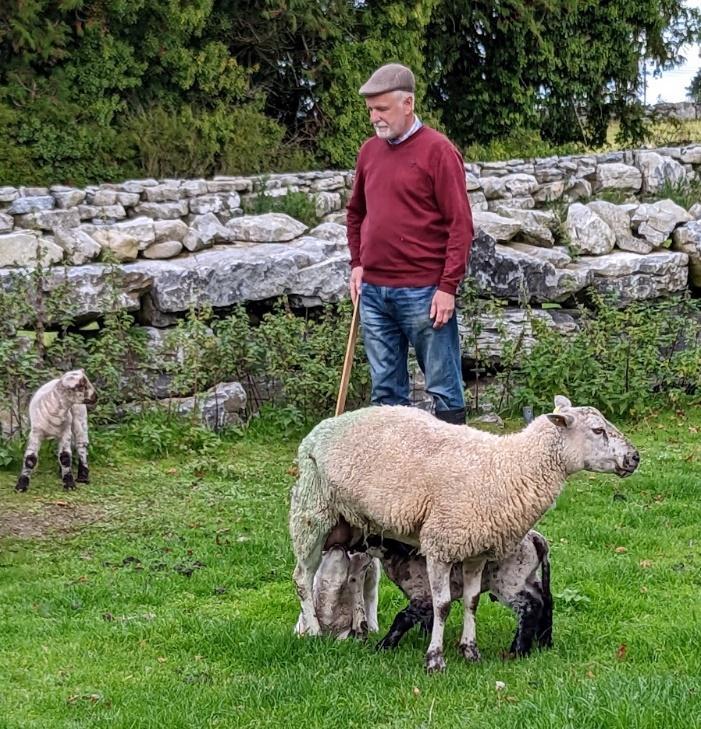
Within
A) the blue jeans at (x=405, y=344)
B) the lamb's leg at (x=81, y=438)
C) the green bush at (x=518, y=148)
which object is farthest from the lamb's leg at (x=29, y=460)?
the green bush at (x=518, y=148)

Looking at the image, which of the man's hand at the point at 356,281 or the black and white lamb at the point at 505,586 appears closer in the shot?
the black and white lamb at the point at 505,586

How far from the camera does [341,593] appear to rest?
542 centimetres

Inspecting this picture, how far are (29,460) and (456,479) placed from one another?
15.4 ft

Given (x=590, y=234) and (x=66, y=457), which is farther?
(x=590, y=234)

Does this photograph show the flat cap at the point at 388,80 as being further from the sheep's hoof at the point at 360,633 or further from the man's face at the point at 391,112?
the sheep's hoof at the point at 360,633

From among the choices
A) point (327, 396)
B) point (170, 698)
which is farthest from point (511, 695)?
point (327, 396)

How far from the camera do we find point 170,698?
191 inches

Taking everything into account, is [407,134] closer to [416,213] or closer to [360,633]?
[416,213]

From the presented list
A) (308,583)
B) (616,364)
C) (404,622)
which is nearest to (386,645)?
(404,622)

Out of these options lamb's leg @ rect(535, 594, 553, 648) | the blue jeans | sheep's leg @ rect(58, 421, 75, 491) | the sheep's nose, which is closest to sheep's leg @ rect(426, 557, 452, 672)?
lamb's leg @ rect(535, 594, 553, 648)

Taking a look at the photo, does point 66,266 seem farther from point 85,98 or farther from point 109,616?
point 85,98

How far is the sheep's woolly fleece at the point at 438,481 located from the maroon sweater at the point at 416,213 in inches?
48.6

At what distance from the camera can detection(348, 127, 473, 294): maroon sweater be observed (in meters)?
6.05

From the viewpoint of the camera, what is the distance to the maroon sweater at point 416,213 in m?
6.05
